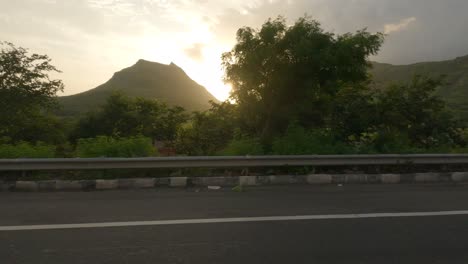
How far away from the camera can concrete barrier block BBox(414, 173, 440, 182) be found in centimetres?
956

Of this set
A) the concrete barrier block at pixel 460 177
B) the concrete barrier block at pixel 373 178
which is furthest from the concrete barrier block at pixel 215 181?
the concrete barrier block at pixel 460 177

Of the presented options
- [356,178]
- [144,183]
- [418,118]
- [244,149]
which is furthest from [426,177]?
[144,183]

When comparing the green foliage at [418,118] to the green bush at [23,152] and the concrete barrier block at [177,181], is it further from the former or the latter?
the green bush at [23,152]

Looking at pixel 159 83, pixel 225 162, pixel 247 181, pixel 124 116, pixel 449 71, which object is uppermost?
pixel 159 83

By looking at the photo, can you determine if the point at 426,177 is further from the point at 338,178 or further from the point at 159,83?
the point at 159,83

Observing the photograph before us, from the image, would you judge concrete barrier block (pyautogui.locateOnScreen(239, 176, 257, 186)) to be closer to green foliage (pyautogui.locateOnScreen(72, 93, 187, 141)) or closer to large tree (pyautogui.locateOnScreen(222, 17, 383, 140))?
large tree (pyautogui.locateOnScreen(222, 17, 383, 140))

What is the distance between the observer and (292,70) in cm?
1289

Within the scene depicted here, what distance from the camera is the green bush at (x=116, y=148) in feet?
30.9

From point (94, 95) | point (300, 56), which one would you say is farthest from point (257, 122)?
point (94, 95)

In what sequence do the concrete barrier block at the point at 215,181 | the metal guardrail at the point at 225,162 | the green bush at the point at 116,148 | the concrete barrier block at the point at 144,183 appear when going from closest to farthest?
1. the metal guardrail at the point at 225,162
2. the concrete barrier block at the point at 144,183
3. the concrete barrier block at the point at 215,181
4. the green bush at the point at 116,148

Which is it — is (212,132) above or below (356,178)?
above

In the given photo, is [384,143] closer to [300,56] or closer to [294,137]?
[294,137]

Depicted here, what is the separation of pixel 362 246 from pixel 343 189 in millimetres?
3631

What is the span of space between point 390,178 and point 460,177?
1.97m
